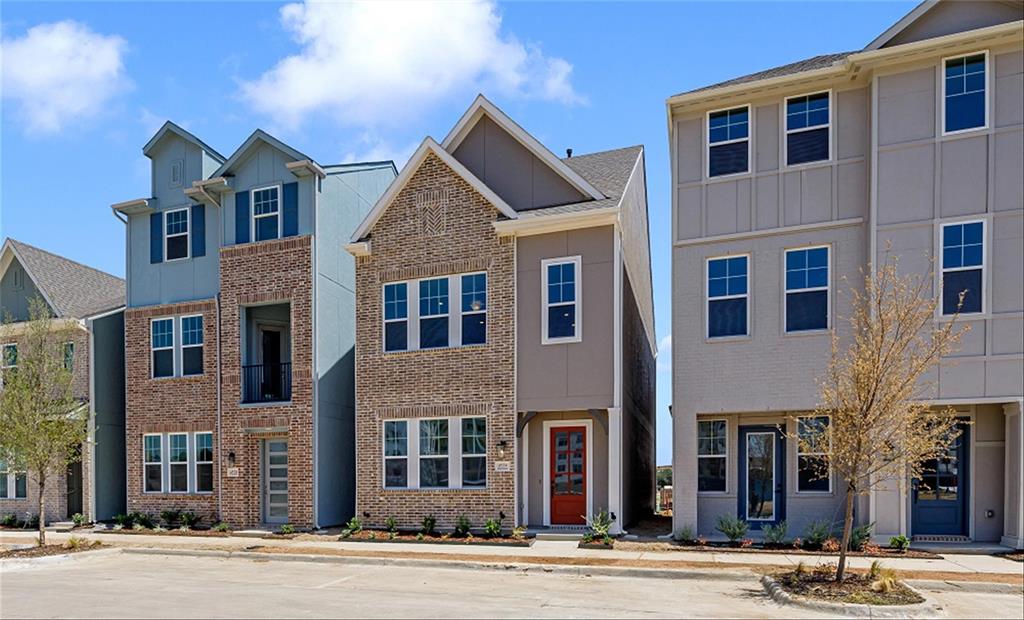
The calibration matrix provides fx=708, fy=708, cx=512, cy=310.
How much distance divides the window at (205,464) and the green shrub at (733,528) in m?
13.8

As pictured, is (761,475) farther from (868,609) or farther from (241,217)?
(241,217)

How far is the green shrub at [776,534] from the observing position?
14156 millimetres

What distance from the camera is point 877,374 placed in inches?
402

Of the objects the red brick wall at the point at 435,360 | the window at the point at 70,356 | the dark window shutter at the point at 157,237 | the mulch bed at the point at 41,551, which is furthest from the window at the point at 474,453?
the window at the point at 70,356

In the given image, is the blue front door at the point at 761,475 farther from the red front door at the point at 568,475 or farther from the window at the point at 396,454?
the window at the point at 396,454

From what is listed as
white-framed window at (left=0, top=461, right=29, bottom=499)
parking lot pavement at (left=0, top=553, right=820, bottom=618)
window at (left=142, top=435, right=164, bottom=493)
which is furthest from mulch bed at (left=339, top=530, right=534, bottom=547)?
white-framed window at (left=0, top=461, right=29, bottom=499)

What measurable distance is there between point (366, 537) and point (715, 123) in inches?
494

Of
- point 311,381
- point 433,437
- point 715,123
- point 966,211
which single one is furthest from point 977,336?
point 311,381

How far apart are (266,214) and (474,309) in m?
6.89

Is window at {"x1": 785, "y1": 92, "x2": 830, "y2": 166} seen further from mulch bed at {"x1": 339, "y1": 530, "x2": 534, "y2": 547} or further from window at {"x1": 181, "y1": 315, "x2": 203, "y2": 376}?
window at {"x1": 181, "y1": 315, "x2": 203, "y2": 376}

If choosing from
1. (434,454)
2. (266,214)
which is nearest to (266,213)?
(266,214)

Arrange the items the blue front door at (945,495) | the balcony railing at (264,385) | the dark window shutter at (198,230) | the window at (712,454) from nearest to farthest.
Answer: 1. the blue front door at (945,495)
2. the window at (712,454)
3. the balcony railing at (264,385)
4. the dark window shutter at (198,230)

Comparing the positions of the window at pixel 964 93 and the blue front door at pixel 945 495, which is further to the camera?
the blue front door at pixel 945 495

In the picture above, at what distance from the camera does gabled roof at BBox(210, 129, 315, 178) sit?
62.7ft
